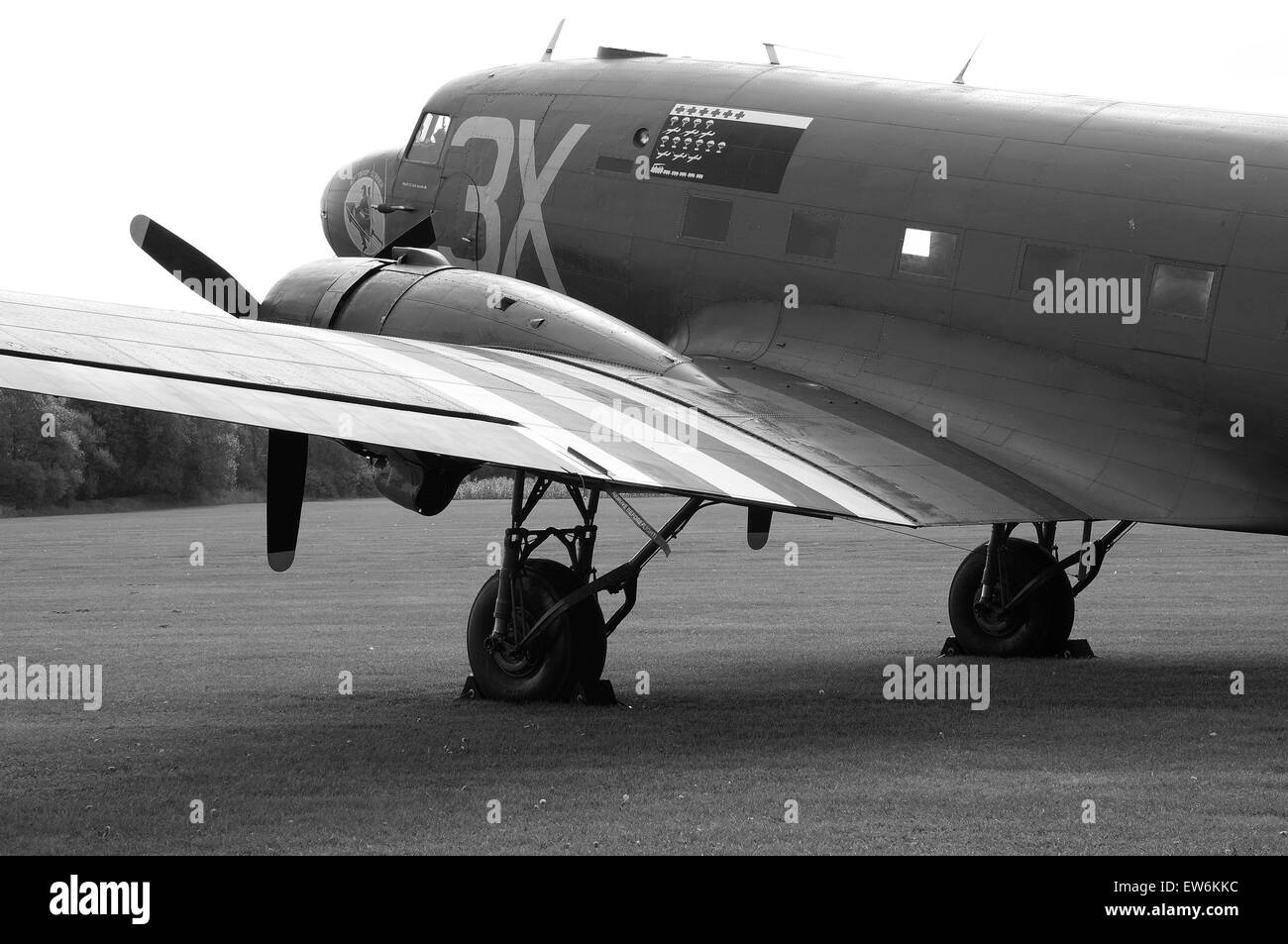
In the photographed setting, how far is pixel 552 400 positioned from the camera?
11.7 m

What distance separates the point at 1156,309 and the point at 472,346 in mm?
5902

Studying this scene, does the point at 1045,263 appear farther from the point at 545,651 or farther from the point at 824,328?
the point at 545,651

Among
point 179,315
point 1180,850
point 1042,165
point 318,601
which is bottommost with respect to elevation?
point 1180,850

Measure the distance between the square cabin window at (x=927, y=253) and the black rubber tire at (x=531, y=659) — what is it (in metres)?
4.39

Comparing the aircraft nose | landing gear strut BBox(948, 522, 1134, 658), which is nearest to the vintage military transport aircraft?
landing gear strut BBox(948, 522, 1134, 658)

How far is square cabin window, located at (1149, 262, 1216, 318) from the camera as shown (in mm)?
12953

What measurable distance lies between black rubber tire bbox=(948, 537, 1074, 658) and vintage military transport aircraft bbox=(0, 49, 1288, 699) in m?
1.00

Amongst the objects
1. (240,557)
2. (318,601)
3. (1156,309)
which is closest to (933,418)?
(1156,309)

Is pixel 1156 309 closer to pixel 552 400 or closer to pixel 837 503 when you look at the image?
pixel 837 503

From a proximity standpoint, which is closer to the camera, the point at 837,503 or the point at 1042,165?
the point at 837,503

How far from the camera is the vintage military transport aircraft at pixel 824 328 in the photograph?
11.7 m

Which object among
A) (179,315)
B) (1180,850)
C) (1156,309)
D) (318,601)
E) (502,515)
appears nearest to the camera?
(1180,850)

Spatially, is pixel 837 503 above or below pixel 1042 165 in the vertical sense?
below

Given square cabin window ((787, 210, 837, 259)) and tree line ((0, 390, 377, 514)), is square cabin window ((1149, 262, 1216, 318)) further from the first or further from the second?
tree line ((0, 390, 377, 514))
